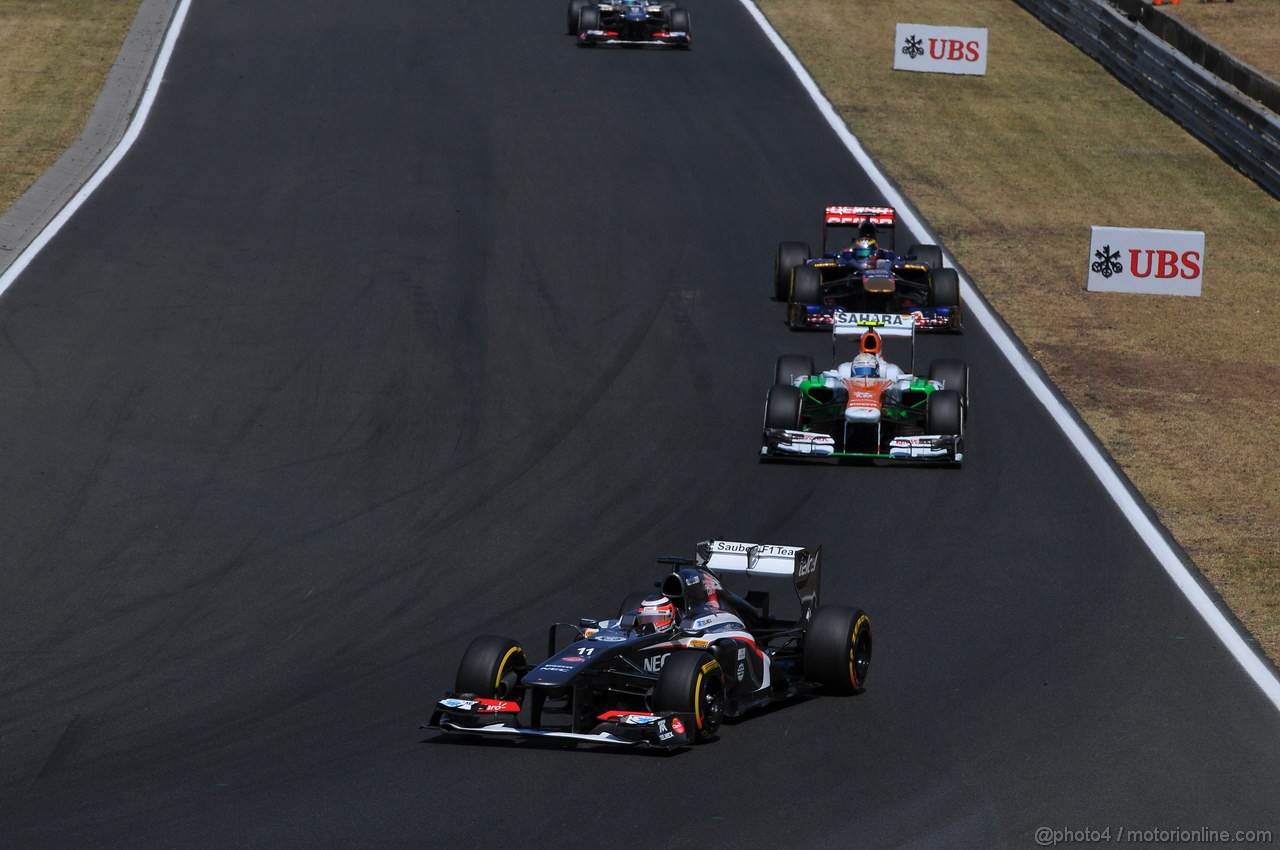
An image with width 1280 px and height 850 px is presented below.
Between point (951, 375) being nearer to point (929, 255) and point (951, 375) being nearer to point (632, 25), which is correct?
point (929, 255)

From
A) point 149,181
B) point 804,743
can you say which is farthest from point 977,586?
point 149,181

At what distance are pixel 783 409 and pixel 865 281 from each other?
14.5 feet

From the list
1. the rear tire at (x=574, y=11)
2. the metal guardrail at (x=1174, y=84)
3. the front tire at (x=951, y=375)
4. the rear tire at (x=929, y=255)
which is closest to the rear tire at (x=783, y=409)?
the front tire at (x=951, y=375)

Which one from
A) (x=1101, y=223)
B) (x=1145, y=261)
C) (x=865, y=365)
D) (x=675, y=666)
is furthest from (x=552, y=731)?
(x=1101, y=223)

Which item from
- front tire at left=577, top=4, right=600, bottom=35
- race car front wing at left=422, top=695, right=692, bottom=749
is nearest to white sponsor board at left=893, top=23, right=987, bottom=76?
front tire at left=577, top=4, right=600, bottom=35

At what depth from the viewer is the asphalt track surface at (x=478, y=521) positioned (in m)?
10.8

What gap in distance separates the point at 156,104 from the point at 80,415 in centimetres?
1421

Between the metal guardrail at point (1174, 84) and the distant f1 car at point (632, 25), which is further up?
the distant f1 car at point (632, 25)

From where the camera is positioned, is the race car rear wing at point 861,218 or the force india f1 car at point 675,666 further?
the race car rear wing at point 861,218

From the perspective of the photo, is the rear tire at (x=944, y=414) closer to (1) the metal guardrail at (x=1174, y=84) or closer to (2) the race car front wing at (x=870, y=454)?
(2) the race car front wing at (x=870, y=454)

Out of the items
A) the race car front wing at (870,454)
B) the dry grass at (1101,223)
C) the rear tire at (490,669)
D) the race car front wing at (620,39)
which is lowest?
the dry grass at (1101,223)

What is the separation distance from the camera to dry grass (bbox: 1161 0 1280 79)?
123 ft

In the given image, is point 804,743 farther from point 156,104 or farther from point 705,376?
point 156,104

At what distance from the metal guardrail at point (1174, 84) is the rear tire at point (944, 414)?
14828mm
